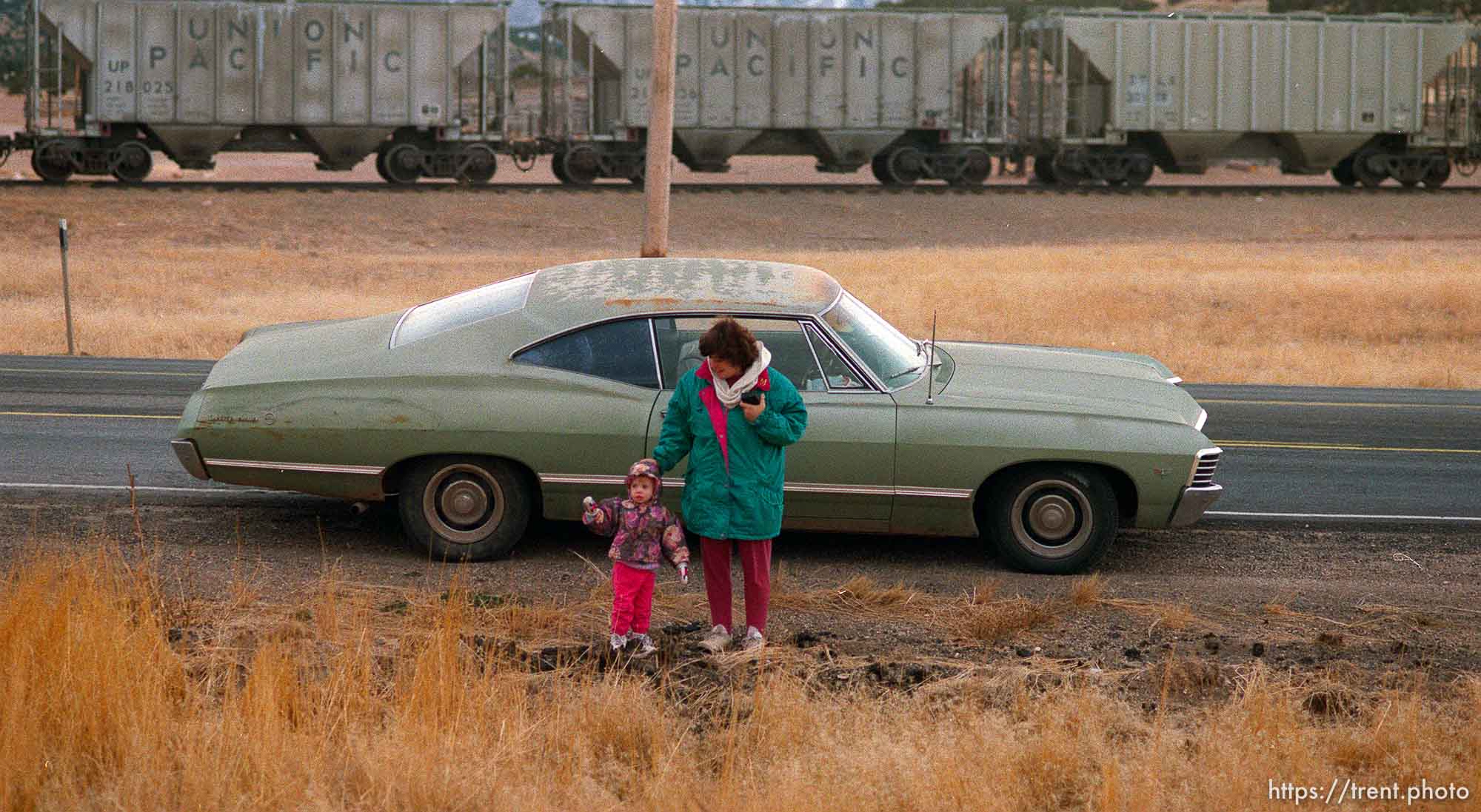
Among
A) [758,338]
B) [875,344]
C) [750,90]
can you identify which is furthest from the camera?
[750,90]

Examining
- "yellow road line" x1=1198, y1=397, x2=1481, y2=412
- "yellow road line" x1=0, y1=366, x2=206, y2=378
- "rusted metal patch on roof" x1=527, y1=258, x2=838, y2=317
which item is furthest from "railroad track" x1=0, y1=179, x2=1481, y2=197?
"rusted metal patch on roof" x1=527, y1=258, x2=838, y2=317

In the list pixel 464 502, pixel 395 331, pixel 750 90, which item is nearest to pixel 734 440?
pixel 464 502

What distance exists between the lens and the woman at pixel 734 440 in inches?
217

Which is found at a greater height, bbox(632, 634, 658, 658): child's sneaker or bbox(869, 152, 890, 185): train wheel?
bbox(869, 152, 890, 185): train wheel

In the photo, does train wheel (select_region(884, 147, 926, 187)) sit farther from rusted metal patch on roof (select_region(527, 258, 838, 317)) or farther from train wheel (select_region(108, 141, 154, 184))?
rusted metal patch on roof (select_region(527, 258, 838, 317))

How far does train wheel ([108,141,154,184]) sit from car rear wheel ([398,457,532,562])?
87.1ft

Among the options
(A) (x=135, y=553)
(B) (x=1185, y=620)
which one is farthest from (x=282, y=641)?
(B) (x=1185, y=620)

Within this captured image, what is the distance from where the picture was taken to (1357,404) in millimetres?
13344

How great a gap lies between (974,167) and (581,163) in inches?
345

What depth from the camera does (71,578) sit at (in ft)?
19.2

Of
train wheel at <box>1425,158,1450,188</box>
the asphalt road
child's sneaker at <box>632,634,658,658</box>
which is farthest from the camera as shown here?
train wheel at <box>1425,158,1450,188</box>

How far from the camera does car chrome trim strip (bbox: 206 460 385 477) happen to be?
23.6ft

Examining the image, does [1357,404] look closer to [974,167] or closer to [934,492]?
[934,492]

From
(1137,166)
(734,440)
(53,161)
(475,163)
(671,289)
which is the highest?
(1137,166)
